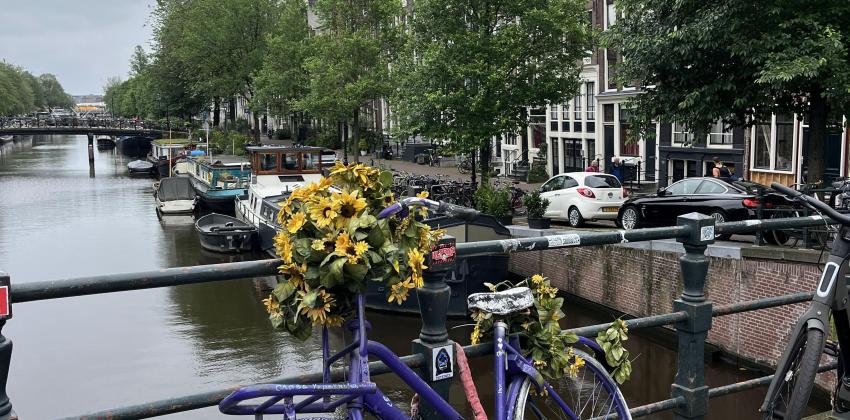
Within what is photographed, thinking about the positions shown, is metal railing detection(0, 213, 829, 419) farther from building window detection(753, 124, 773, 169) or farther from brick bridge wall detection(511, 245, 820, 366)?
building window detection(753, 124, 773, 169)

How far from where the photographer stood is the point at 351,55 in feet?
123

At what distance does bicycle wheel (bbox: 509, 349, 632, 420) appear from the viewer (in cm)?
311

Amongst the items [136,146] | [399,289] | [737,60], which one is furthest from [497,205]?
[136,146]

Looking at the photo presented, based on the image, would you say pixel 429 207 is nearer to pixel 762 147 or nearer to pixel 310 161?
pixel 762 147

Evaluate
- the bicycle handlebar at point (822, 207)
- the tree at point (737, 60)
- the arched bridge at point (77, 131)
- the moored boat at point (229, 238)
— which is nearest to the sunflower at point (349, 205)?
the bicycle handlebar at point (822, 207)

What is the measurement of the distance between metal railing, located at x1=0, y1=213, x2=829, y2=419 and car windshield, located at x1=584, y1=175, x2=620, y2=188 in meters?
16.1

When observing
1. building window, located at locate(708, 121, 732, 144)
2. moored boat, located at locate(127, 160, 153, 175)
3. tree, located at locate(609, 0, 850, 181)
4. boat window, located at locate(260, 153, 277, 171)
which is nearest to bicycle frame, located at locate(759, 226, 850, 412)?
tree, located at locate(609, 0, 850, 181)

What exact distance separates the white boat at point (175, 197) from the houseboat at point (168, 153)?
44.2 feet

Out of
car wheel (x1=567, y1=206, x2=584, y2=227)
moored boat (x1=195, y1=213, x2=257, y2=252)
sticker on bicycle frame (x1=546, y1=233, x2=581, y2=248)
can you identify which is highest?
sticker on bicycle frame (x1=546, y1=233, x2=581, y2=248)

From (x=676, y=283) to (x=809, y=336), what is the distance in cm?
1227

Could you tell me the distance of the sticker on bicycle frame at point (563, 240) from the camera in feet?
10.8

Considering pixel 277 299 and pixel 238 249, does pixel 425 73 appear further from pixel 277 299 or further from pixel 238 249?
pixel 277 299

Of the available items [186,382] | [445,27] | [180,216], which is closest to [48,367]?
[186,382]

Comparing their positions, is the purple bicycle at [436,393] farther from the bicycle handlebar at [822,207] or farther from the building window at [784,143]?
the building window at [784,143]
